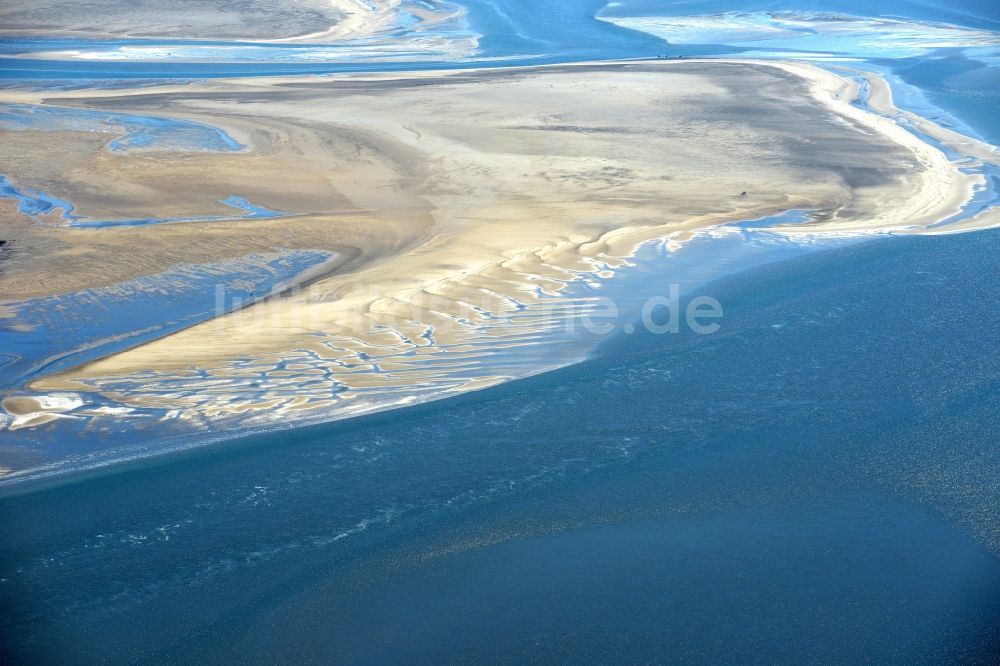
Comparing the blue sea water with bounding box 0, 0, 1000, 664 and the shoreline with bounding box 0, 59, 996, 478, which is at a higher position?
the shoreline with bounding box 0, 59, 996, 478

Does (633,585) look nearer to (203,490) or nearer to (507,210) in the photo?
(203,490)

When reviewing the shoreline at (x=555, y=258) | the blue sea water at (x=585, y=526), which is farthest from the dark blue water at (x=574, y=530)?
the shoreline at (x=555, y=258)

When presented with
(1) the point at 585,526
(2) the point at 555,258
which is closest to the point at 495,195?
(2) the point at 555,258

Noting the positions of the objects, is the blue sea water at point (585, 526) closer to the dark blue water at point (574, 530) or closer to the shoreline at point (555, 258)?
the dark blue water at point (574, 530)

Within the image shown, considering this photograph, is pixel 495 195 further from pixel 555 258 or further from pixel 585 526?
pixel 585 526

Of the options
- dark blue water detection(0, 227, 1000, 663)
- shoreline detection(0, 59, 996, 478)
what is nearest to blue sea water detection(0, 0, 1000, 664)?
dark blue water detection(0, 227, 1000, 663)

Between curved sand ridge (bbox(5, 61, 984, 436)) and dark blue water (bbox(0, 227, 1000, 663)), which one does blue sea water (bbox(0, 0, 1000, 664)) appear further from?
curved sand ridge (bbox(5, 61, 984, 436))
